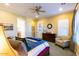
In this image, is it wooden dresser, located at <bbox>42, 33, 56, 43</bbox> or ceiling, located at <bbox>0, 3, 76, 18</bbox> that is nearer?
ceiling, located at <bbox>0, 3, 76, 18</bbox>

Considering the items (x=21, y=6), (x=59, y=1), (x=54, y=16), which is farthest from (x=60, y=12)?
(x=21, y=6)

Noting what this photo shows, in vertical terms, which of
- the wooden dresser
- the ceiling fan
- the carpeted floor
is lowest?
the carpeted floor

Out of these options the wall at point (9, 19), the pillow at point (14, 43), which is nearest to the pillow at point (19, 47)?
the pillow at point (14, 43)

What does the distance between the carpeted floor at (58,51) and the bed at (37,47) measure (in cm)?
8

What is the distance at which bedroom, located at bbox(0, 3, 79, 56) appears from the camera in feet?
5.13

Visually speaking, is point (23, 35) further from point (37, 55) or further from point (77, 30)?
point (77, 30)

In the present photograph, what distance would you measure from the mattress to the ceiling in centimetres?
47

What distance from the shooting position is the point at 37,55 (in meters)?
1.53

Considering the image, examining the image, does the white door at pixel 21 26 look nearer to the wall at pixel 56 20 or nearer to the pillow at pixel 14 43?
the pillow at pixel 14 43

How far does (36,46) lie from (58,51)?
39 cm

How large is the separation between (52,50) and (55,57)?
220 mm

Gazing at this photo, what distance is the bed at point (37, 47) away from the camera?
5.14 ft

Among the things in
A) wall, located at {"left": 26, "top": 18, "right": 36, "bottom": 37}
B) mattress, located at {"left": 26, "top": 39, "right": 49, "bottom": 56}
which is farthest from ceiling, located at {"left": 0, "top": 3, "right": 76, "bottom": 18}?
mattress, located at {"left": 26, "top": 39, "right": 49, "bottom": 56}

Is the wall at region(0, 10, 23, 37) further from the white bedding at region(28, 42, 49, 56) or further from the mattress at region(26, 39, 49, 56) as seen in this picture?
the white bedding at region(28, 42, 49, 56)
